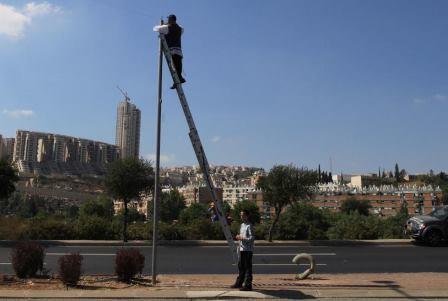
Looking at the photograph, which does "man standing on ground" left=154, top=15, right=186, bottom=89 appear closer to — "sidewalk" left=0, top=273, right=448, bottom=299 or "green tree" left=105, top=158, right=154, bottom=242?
"sidewalk" left=0, top=273, right=448, bottom=299

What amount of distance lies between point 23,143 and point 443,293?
19456 cm

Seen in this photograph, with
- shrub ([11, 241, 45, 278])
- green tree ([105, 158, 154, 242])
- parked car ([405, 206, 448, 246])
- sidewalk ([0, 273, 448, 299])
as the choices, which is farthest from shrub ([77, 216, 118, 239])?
parked car ([405, 206, 448, 246])

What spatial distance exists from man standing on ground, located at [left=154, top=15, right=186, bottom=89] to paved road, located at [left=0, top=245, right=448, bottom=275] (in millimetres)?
5764

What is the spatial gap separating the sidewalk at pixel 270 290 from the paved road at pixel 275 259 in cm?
204

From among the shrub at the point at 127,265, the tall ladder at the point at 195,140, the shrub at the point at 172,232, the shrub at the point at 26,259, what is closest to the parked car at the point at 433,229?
the shrub at the point at 172,232

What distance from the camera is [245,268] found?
947 cm

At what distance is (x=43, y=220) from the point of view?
22.6m

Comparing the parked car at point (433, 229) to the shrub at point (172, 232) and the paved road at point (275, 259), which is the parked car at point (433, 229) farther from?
the shrub at point (172, 232)

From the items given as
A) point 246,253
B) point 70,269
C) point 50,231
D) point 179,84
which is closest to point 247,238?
point 246,253

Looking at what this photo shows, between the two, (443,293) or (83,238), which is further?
(83,238)

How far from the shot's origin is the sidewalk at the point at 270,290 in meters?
8.88

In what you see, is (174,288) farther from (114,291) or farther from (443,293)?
(443,293)

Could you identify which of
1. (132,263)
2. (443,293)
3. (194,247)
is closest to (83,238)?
(194,247)

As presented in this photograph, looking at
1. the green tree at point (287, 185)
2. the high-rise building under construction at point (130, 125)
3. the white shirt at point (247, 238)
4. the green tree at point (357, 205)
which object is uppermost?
the high-rise building under construction at point (130, 125)
